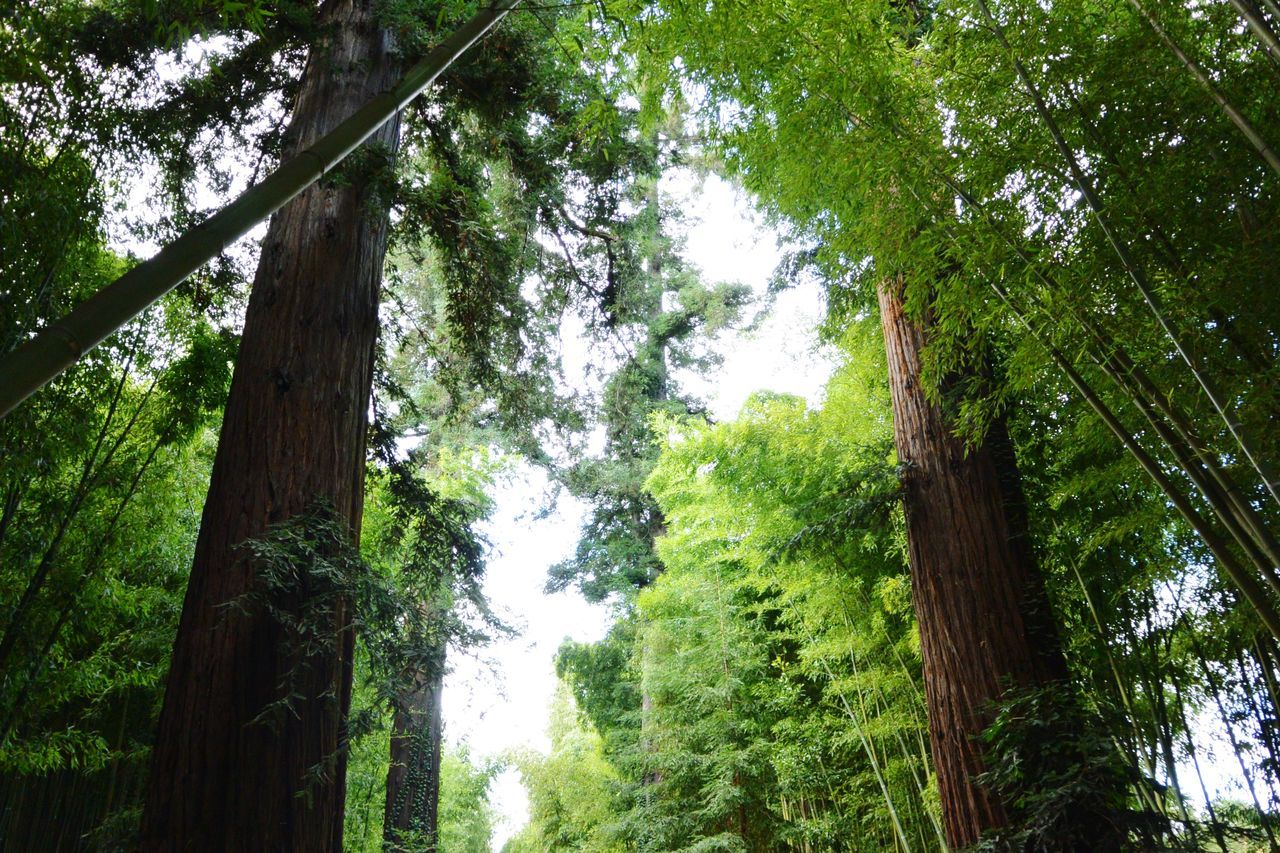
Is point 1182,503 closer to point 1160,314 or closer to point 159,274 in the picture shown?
point 1160,314

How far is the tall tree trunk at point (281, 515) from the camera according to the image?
7.25 feet

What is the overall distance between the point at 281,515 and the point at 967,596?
2.39 m

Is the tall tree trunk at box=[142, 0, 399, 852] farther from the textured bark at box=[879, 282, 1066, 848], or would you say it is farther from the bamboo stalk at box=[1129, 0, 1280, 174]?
the bamboo stalk at box=[1129, 0, 1280, 174]

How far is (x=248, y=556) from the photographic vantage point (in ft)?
7.81

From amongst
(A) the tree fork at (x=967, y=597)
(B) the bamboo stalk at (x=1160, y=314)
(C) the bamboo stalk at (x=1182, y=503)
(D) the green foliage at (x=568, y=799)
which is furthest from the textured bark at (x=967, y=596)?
(D) the green foliage at (x=568, y=799)

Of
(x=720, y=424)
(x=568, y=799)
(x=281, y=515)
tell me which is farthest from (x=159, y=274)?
(x=568, y=799)

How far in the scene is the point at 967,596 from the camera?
10.0 feet

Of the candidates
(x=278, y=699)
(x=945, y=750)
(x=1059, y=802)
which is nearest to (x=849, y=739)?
(x=945, y=750)

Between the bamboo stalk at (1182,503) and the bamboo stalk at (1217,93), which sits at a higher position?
the bamboo stalk at (1217,93)

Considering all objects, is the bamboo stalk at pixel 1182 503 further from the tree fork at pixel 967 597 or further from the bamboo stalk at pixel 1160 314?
the tree fork at pixel 967 597

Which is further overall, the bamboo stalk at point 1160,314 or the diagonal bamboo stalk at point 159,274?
the bamboo stalk at point 1160,314

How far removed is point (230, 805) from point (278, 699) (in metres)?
0.28

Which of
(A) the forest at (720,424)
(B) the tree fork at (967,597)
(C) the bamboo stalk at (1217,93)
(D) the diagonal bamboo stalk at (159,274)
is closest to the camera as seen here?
(D) the diagonal bamboo stalk at (159,274)

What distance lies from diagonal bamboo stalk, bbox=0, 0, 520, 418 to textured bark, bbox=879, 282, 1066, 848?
2.51 metres
